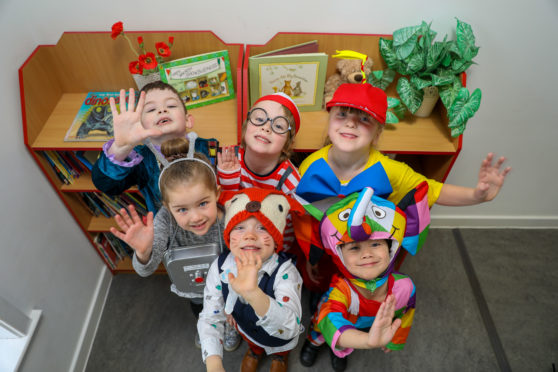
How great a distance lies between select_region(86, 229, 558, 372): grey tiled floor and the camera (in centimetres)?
203

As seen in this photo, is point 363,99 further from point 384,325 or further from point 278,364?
point 278,364

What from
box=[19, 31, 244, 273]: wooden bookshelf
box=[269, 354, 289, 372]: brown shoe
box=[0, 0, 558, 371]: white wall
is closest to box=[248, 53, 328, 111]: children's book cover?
box=[19, 31, 244, 273]: wooden bookshelf

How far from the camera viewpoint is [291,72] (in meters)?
1.84

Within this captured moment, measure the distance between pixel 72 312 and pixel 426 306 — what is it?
7.17 ft

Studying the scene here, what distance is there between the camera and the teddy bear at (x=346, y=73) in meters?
1.82

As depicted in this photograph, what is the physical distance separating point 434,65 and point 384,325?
1.33 meters

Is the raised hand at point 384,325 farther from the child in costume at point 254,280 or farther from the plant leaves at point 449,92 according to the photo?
the plant leaves at point 449,92

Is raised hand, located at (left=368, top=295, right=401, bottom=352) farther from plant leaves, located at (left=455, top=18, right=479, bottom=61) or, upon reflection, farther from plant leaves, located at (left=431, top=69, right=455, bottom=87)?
plant leaves, located at (left=455, top=18, right=479, bottom=61)

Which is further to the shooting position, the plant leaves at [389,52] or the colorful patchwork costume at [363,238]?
the plant leaves at [389,52]

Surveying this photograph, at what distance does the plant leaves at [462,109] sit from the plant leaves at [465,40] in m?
0.20

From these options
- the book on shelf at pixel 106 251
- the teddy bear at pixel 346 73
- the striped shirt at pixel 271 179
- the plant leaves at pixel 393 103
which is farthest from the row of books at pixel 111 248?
the plant leaves at pixel 393 103

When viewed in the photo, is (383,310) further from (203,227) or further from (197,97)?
(197,97)

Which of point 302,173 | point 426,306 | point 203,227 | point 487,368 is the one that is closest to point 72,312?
point 203,227

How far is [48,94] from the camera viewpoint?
6.14 feet
